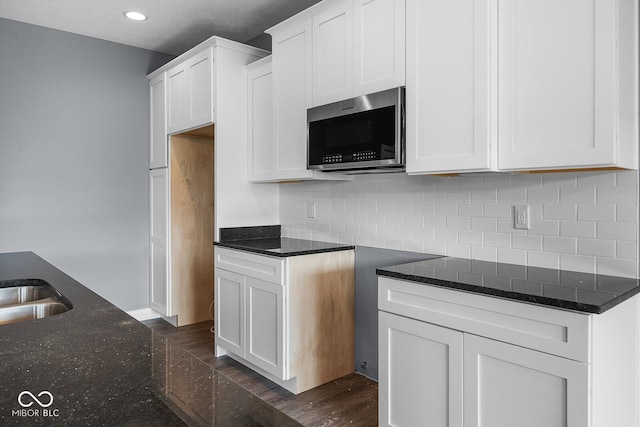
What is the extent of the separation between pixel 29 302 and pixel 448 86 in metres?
2.00

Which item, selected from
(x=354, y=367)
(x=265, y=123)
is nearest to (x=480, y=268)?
(x=354, y=367)

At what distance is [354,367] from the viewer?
3.03 m

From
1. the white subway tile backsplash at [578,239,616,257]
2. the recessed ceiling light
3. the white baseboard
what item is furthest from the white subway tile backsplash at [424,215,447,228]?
the white baseboard

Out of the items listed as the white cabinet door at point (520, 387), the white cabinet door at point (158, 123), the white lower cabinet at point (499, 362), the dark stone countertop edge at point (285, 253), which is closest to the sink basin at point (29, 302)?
the dark stone countertop edge at point (285, 253)

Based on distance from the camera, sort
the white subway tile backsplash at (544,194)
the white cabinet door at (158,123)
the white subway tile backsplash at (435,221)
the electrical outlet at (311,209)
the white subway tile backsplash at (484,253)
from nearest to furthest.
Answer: the white subway tile backsplash at (544,194)
the white subway tile backsplash at (484,253)
the white subway tile backsplash at (435,221)
the electrical outlet at (311,209)
the white cabinet door at (158,123)

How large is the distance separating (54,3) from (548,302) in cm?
379

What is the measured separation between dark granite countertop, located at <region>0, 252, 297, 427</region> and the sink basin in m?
0.38

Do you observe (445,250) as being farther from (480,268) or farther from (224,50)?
(224,50)

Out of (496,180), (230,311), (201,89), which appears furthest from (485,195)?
(201,89)

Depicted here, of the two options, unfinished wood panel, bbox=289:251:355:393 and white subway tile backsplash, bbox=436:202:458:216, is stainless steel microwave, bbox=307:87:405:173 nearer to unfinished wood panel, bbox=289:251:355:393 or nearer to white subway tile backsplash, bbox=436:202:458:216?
white subway tile backsplash, bbox=436:202:458:216

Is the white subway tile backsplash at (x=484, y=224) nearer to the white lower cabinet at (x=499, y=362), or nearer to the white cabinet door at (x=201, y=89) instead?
the white lower cabinet at (x=499, y=362)

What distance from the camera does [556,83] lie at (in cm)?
172

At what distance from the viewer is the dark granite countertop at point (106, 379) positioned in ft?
2.22

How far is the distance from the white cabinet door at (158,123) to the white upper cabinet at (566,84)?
3.05 metres
